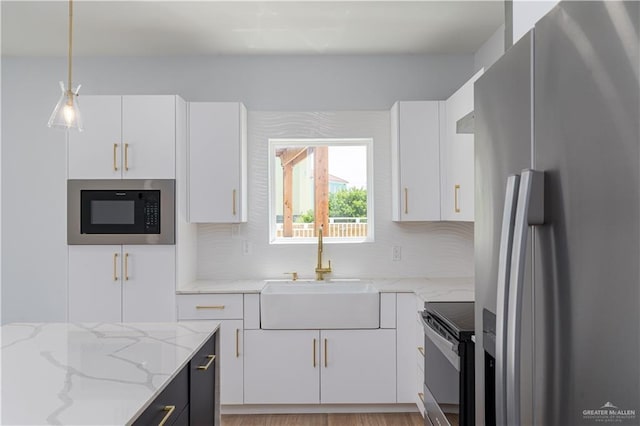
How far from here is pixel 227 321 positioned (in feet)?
10.2

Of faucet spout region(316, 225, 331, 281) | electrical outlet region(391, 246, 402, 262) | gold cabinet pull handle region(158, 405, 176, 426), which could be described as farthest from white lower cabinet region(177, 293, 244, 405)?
gold cabinet pull handle region(158, 405, 176, 426)

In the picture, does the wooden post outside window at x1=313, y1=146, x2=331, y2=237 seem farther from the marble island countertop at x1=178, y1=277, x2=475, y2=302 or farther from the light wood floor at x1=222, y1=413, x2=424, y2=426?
the light wood floor at x1=222, y1=413, x2=424, y2=426

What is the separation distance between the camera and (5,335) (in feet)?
6.06

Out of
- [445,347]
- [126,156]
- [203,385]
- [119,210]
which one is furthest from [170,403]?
[126,156]

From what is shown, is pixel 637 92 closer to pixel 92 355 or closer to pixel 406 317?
pixel 92 355

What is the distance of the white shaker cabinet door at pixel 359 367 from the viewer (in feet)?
10.2

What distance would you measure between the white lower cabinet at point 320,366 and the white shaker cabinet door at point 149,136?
126 cm

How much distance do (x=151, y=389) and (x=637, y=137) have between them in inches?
48.0

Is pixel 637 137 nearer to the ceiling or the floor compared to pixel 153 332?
nearer to the ceiling

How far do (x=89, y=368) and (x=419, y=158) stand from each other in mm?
2533

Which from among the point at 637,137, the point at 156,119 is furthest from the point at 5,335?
the point at 637,137

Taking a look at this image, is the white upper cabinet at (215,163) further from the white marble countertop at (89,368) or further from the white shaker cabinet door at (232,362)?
the white marble countertop at (89,368)

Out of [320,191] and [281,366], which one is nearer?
[281,366]

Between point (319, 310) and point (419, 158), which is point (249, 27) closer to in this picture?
point (419, 158)
